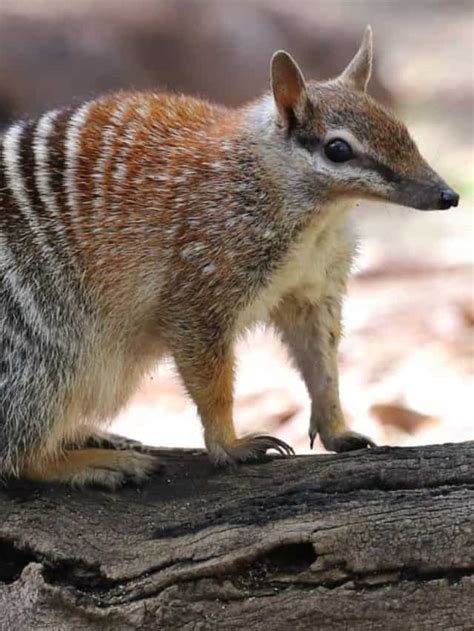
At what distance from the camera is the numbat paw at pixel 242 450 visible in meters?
3.69

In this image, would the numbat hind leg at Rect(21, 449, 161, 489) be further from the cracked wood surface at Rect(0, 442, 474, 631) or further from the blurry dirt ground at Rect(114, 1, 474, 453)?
the blurry dirt ground at Rect(114, 1, 474, 453)

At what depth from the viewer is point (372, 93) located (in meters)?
10.4

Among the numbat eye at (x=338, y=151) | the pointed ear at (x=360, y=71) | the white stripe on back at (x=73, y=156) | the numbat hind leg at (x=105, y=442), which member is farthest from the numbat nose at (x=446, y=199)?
the numbat hind leg at (x=105, y=442)

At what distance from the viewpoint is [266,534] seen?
332 centimetres

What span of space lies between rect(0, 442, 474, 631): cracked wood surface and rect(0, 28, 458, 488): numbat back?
0.19 meters

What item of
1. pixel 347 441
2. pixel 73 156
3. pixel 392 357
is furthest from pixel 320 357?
pixel 392 357

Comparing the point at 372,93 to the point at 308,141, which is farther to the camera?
the point at 372,93

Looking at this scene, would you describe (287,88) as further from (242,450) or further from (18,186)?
(242,450)

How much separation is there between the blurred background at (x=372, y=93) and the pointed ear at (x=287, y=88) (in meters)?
0.56

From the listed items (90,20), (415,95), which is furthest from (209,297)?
(415,95)

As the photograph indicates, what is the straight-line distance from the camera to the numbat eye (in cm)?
348

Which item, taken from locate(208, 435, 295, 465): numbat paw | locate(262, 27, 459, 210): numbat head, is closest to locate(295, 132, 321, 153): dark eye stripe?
locate(262, 27, 459, 210): numbat head

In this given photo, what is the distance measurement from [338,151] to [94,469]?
1.21 m

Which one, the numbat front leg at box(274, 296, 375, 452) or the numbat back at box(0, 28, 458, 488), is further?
the numbat front leg at box(274, 296, 375, 452)
